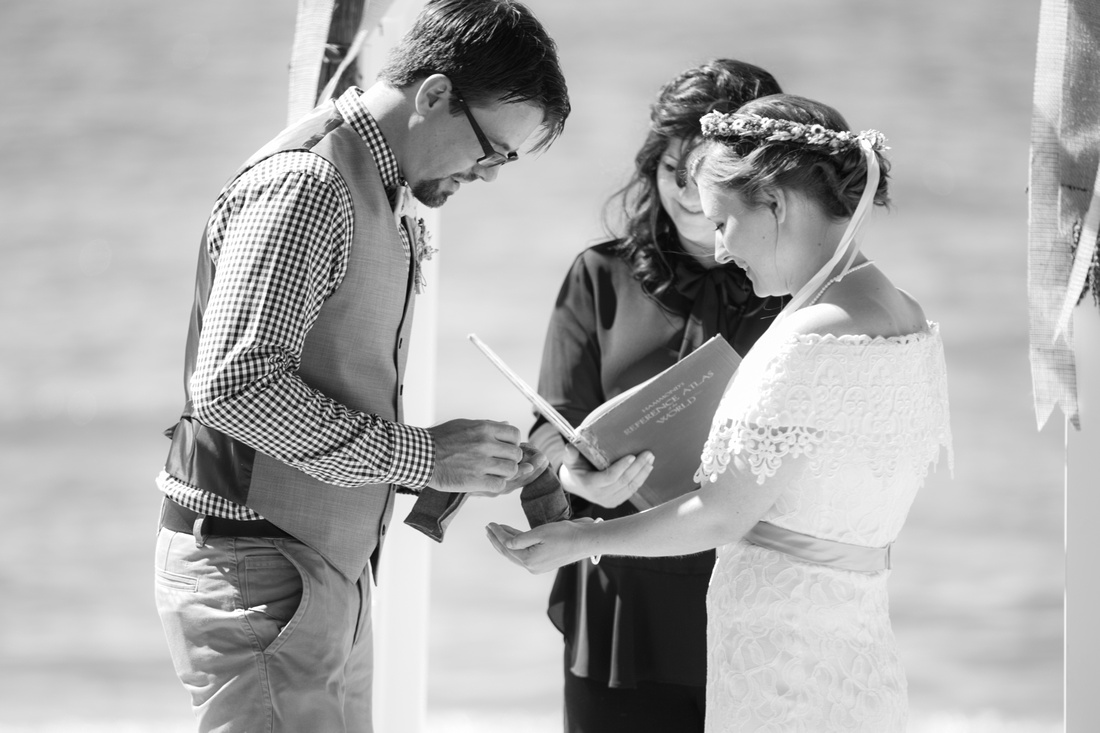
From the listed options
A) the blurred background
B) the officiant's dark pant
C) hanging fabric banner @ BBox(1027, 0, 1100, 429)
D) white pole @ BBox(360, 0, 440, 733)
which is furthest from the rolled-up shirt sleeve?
the blurred background

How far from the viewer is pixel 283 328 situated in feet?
5.52

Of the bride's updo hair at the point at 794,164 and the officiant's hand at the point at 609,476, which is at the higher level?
the bride's updo hair at the point at 794,164

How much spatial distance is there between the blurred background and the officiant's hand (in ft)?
20.1

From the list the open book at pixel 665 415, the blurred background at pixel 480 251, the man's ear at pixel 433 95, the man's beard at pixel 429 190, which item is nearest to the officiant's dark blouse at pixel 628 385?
the open book at pixel 665 415

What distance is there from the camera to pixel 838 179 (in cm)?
195

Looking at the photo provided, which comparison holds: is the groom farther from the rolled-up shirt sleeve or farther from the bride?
the bride

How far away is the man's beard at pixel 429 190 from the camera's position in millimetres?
1978

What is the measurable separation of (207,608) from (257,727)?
0.64ft

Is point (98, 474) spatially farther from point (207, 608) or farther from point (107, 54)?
point (207, 608)

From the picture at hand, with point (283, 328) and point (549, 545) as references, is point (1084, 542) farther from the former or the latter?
point (283, 328)

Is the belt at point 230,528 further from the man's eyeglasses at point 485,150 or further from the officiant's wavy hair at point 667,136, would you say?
the officiant's wavy hair at point 667,136

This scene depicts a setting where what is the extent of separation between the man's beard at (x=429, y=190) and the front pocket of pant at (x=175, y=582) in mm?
715

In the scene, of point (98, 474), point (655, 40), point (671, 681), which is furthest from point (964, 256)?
point (671, 681)

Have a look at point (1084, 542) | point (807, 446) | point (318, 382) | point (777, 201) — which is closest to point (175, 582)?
point (318, 382)
